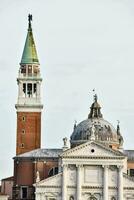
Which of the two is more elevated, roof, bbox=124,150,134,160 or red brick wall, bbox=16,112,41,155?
red brick wall, bbox=16,112,41,155

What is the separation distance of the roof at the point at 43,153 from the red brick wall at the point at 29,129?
28.5 feet

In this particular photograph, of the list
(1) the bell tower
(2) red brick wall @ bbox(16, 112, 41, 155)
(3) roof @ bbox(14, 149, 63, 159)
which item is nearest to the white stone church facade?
(3) roof @ bbox(14, 149, 63, 159)

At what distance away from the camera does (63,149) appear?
114 metres

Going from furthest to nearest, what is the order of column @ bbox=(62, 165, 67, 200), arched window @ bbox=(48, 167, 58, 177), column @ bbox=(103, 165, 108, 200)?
1. arched window @ bbox=(48, 167, 58, 177)
2. column @ bbox=(103, 165, 108, 200)
3. column @ bbox=(62, 165, 67, 200)

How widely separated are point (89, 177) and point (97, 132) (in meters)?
10.3

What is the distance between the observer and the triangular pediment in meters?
109

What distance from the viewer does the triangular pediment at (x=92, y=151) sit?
109250mm

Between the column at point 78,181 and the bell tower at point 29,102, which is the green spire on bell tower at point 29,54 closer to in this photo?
the bell tower at point 29,102

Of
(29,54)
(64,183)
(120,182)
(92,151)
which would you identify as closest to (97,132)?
(92,151)

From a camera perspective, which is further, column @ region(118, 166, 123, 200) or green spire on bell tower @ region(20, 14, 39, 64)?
green spire on bell tower @ region(20, 14, 39, 64)

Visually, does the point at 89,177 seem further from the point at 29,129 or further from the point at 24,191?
the point at 29,129

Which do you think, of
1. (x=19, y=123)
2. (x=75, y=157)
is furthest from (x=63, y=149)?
(x=19, y=123)

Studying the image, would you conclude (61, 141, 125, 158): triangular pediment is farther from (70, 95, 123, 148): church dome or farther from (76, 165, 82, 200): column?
(70, 95, 123, 148): church dome

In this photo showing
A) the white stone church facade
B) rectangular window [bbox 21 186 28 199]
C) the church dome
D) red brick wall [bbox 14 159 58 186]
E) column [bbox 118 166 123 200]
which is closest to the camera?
column [bbox 118 166 123 200]
